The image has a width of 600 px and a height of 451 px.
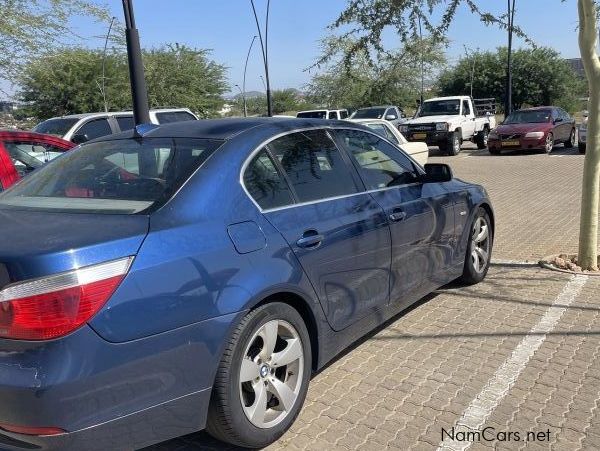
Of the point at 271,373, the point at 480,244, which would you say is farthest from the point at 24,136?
the point at 480,244

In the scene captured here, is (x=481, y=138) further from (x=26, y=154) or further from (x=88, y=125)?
(x=26, y=154)

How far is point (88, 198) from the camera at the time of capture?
10.2 feet

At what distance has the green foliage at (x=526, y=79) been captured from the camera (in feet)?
153

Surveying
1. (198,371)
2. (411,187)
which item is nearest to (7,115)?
(411,187)

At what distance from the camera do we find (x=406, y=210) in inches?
165

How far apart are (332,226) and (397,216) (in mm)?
754

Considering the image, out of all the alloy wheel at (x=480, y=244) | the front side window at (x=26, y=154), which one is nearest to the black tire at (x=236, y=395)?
the alloy wheel at (x=480, y=244)

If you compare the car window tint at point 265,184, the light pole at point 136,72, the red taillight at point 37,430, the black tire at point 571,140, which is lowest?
the black tire at point 571,140

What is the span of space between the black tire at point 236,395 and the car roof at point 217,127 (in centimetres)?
99

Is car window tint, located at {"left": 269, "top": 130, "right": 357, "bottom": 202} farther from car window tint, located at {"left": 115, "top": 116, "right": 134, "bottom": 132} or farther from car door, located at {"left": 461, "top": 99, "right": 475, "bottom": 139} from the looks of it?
car door, located at {"left": 461, "top": 99, "right": 475, "bottom": 139}

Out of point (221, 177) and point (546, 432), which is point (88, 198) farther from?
point (546, 432)

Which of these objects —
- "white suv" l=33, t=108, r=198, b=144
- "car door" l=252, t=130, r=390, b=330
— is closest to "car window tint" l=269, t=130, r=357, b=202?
"car door" l=252, t=130, r=390, b=330

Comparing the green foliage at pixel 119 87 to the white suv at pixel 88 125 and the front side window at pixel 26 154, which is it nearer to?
the white suv at pixel 88 125

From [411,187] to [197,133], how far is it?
5.70 ft
